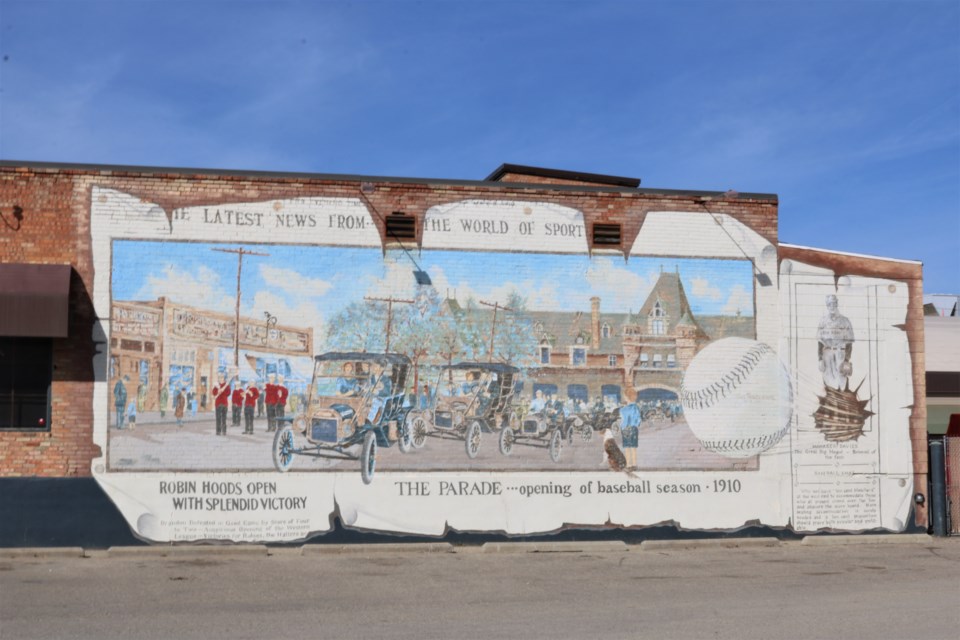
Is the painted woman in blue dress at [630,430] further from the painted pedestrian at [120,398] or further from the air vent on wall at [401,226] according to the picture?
the painted pedestrian at [120,398]

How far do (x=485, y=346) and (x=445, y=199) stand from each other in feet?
8.82

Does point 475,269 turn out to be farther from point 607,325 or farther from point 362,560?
point 362,560

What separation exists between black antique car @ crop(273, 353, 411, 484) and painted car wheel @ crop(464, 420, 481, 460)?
1.05 m

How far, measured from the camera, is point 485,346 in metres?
18.0

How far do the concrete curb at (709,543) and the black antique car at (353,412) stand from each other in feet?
15.3

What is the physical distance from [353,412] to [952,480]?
37.9 ft

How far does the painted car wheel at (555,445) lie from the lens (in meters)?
18.1

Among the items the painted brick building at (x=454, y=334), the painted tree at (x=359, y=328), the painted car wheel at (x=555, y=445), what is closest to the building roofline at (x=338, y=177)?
the painted brick building at (x=454, y=334)

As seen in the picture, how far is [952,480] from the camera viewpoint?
19.8m

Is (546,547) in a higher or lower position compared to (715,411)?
lower

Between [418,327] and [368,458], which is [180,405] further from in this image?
[418,327]

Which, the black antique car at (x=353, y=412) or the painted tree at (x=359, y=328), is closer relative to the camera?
the black antique car at (x=353, y=412)

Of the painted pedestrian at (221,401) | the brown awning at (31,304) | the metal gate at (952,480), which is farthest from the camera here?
the metal gate at (952,480)

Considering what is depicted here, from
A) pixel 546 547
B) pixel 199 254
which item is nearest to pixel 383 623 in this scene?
pixel 546 547
